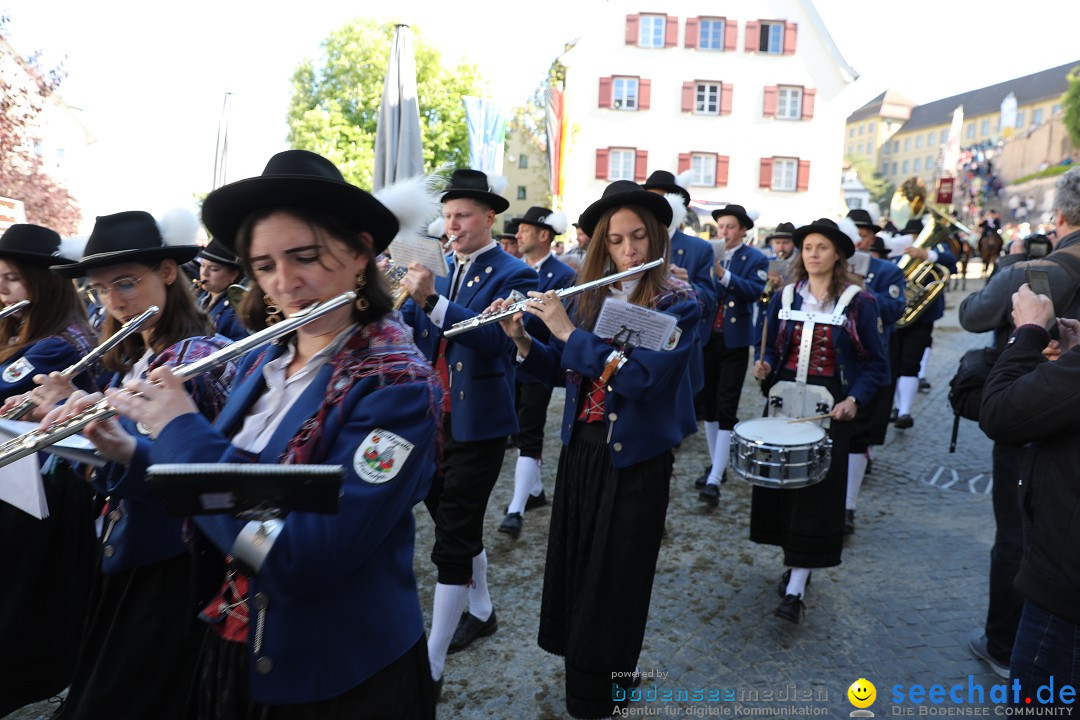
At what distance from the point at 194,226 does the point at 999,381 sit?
10.1ft

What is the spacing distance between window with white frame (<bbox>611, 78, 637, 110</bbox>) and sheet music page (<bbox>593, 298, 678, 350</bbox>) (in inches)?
1208

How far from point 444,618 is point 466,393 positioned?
3.93 ft

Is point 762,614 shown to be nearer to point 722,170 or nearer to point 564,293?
point 564,293

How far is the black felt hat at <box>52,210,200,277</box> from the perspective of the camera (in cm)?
269

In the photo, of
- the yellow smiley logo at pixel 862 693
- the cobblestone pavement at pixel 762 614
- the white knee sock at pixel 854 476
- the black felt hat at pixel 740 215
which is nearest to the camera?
the yellow smiley logo at pixel 862 693

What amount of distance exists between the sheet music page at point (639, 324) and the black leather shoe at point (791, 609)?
206 cm

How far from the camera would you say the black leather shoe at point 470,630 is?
13.4ft

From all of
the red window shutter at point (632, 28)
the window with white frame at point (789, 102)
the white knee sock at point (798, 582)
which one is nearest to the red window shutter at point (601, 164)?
the red window shutter at point (632, 28)

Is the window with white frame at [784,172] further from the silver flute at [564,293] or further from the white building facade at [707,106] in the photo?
the silver flute at [564,293]

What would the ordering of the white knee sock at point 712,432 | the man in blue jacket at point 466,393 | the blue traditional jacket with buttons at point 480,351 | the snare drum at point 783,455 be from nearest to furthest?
1. the man in blue jacket at point 466,393
2. the blue traditional jacket with buttons at point 480,351
3. the snare drum at point 783,455
4. the white knee sock at point 712,432

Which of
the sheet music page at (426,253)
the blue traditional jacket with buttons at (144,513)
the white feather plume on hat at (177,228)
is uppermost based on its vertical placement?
the white feather plume on hat at (177,228)

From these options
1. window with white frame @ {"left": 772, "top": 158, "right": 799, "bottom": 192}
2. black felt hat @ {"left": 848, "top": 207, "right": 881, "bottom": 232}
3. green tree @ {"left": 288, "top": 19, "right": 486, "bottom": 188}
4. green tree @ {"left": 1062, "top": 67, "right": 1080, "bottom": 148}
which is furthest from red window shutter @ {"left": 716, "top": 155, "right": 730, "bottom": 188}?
green tree @ {"left": 1062, "top": 67, "right": 1080, "bottom": 148}

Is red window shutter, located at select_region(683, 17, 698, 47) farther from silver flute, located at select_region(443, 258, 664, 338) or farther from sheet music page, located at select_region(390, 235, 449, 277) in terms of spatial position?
silver flute, located at select_region(443, 258, 664, 338)

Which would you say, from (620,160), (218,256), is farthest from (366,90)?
(218,256)
